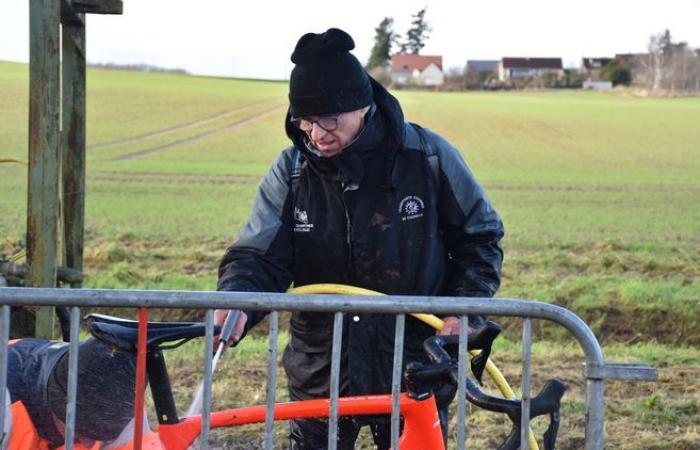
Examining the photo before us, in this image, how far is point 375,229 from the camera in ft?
10.6

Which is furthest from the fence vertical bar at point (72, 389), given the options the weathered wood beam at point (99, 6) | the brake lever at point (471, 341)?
the weathered wood beam at point (99, 6)

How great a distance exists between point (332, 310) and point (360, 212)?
0.80m

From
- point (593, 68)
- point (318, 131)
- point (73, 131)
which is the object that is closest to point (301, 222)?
point (318, 131)

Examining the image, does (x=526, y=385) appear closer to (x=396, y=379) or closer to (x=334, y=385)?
(x=396, y=379)

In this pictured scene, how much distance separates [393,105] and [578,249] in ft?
33.6

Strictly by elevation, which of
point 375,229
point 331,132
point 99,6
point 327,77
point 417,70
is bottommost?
point 375,229

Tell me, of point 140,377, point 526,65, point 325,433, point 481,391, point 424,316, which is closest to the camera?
point 140,377

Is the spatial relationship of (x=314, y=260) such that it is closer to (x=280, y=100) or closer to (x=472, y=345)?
(x=472, y=345)

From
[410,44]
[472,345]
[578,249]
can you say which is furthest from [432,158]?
[410,44]

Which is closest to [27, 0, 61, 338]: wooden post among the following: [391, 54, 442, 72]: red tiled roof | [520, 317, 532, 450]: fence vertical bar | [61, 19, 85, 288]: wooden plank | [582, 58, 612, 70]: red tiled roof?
[61, 19, 85, 288]: wooden plank

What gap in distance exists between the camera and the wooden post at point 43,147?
4957mm

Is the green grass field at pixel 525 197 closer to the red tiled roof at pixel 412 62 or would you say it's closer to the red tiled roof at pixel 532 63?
the red tiled roof at pixel 412 62

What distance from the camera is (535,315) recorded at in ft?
8.21

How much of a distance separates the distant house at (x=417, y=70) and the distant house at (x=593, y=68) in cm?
1128
